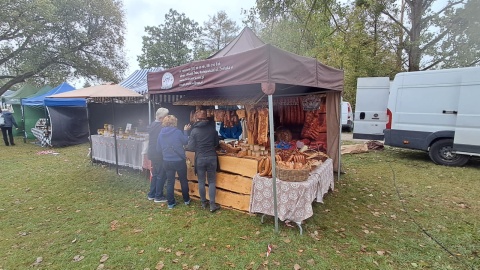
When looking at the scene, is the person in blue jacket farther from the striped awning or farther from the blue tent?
the blue tent

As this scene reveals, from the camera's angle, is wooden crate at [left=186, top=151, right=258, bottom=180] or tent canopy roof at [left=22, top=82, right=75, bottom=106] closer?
wooden crate at [left=186, top=151, right=258, bottom=180]

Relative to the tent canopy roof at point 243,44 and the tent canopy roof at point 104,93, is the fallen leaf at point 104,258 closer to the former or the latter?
Result: the tent canopy roof at point 104,93

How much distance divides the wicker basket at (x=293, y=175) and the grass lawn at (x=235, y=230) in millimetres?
729

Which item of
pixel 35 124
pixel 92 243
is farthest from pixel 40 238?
pixel 35 124

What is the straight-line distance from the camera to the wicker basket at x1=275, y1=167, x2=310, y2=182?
337 centimetres

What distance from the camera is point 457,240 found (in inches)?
126

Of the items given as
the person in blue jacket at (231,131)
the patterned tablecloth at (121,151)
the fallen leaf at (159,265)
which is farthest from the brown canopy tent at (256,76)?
the fallen leaf at (159,265)

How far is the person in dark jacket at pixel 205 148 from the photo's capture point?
3.92 metres

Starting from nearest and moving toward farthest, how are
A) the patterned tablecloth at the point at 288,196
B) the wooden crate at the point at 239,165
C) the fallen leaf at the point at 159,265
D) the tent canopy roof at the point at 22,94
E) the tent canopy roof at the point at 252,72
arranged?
the fallen leaf at the point at 159,265 → the tent canopy roof at the point at 252,72 → the patterned tablecloth at the point at 288,196 → the wooden crate at the point at 239,165 → the tent canopy roof at the point at 22,94

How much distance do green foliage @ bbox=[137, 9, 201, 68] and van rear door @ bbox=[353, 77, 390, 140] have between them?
77.3 ft

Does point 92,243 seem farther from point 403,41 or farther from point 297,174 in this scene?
point 403,41

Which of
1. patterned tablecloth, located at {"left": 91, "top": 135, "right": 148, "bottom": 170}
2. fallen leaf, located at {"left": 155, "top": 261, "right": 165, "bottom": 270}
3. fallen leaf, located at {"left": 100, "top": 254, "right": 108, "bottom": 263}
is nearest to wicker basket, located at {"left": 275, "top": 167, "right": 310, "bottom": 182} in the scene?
fallen leaf, located at {"left": 155, "top": 261, "right": 165, "bottom": 270}

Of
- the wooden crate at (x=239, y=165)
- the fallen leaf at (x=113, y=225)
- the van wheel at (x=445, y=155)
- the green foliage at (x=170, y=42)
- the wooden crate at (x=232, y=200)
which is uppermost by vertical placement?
the green foliage at (x=170, y=42)

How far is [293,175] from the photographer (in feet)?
11.1
